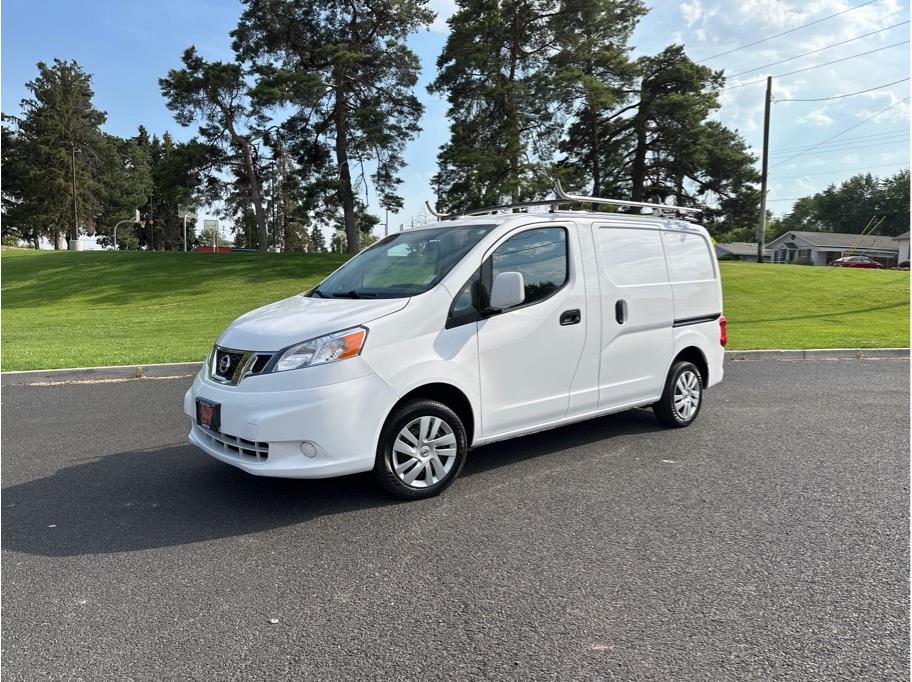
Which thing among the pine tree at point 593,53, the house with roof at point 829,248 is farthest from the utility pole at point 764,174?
the house with roof at point 829,248

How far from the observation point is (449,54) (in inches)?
1136

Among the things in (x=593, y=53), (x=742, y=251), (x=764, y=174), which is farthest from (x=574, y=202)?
(x=742, y=251)

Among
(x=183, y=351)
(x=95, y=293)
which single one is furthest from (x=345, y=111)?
(x=183, y=351)

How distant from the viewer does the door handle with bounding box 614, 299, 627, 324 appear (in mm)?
5398

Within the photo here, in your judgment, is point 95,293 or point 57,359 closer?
point 57,359

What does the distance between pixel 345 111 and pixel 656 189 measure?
18852mm

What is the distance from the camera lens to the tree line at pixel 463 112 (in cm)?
2806

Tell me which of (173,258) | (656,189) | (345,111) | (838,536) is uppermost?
(345,111)

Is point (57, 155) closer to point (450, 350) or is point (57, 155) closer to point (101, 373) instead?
point (101, 373)

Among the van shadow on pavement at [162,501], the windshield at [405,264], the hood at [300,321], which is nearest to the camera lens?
the van shadow on pavement at [162,501]

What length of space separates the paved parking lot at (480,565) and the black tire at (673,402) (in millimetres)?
417

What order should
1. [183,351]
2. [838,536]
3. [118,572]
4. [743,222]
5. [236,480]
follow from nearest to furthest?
[118,572]
[838,536]
[236,480]
[183,351]
[743,222]

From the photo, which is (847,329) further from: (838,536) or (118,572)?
(118,572)

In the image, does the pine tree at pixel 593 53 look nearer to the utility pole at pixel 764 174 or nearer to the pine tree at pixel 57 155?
the utility pole at pixel 764 174
